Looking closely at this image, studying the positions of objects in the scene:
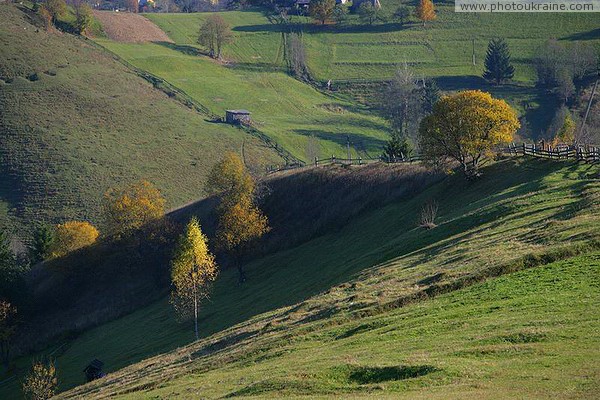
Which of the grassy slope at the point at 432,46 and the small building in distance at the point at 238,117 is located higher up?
the grassy slope at the point at 432,46

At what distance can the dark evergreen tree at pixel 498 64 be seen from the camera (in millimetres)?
163000

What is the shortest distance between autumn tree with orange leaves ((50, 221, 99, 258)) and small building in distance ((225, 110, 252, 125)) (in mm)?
53882

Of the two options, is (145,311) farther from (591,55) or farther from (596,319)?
(591,55)

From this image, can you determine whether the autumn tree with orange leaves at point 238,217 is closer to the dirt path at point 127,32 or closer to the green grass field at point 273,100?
the green grass field at point 273,100

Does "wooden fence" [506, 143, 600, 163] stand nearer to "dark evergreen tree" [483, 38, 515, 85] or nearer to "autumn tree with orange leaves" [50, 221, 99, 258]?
"autumn tree with orange leaves" [50, 221, 99, 258]

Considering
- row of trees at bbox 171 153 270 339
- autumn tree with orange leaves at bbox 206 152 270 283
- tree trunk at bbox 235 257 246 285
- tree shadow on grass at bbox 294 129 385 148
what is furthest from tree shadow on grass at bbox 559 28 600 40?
tree trunk at bbox 235 257 246 285

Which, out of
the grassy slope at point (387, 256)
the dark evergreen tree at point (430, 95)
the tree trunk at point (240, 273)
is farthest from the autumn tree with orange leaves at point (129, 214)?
the dark evergreen tree at point (430, 95)

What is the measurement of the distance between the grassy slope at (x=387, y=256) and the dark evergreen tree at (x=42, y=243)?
25.5 m

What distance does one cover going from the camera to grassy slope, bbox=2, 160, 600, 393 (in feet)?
145

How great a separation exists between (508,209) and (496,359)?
28.3 metres

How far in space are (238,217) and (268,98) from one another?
87.2 metres

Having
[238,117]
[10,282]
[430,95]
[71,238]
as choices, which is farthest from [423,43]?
[10,282]

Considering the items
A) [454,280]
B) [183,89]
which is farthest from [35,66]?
[454,280]

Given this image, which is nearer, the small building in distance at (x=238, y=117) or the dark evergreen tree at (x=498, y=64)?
the small building in distance at (x=238, y=117)
